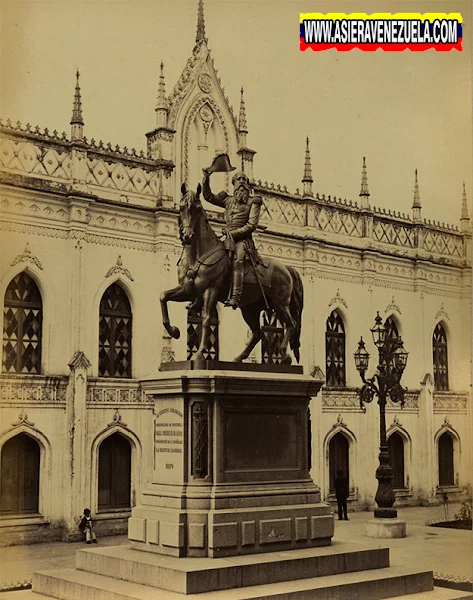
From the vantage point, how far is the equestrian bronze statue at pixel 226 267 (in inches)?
524

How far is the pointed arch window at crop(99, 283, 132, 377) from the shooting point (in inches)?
927

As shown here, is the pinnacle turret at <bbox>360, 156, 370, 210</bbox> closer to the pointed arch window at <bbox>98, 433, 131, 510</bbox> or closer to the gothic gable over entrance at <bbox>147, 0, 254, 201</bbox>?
the gothic gable over entrance at <bbox>147, 0, 254, 201</bbox>

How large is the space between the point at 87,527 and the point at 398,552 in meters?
7.31

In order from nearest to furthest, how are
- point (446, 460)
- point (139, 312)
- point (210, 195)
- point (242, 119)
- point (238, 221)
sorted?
1. point (210, 195)
2. point (238, 221)
3. point (139, 312)
4. point (242, 119)
5. point (446, 460)

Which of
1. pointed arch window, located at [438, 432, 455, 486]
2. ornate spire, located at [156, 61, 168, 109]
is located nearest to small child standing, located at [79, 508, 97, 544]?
ornate spire, located at [156, 61, 168, 109]

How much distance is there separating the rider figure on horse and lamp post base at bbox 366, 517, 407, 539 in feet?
33.3

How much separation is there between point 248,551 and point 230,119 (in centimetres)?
1779

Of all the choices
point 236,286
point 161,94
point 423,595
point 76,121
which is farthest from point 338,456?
point 236,286

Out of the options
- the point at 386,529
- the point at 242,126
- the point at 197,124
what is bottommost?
the point at 386,529

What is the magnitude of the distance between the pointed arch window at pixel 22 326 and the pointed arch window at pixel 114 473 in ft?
9.58

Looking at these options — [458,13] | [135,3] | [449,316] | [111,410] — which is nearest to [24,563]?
[111,410]

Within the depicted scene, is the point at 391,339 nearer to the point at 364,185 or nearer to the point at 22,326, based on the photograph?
the point at 22,326

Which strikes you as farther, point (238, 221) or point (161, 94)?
point (161, 94)

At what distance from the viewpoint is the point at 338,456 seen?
29.1 metres
